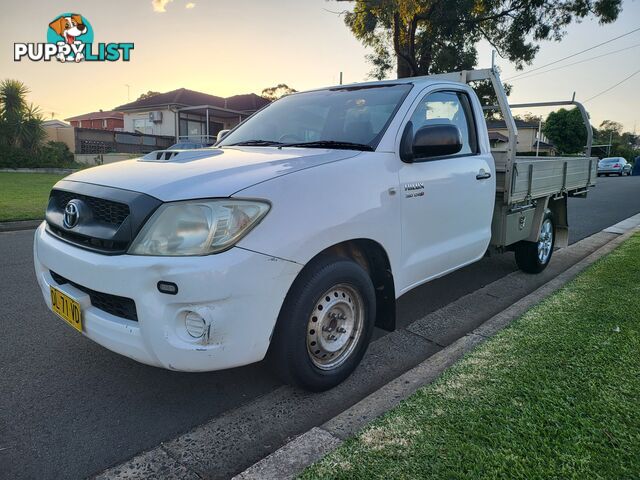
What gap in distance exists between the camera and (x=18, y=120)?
2180cm

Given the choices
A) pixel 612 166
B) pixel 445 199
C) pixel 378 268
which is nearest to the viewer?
pixel 378 268

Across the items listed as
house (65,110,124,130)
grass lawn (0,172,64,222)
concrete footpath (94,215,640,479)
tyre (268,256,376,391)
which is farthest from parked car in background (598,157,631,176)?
house (65,110,124,130)

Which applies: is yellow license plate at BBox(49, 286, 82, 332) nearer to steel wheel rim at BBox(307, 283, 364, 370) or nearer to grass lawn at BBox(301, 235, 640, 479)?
steel wheel rim at BBox(307, 283, 364, 370)

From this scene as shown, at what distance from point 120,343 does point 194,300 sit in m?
0.51

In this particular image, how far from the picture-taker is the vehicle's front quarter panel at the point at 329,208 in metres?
2.29

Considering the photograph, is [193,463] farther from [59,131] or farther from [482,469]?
[59,131]

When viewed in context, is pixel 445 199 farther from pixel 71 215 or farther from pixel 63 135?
pixel 63 135

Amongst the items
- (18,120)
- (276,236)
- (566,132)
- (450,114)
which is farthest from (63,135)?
(566,132)

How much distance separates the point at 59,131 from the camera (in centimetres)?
2523

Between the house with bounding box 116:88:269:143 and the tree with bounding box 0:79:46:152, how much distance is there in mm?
9133

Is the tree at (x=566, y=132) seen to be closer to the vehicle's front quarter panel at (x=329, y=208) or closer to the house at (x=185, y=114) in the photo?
the house at (x=185, y=114)

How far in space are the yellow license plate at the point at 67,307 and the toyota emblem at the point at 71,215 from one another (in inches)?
15.2

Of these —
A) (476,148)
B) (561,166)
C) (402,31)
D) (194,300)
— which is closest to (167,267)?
(194,300)

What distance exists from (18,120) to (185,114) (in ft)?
39.4
